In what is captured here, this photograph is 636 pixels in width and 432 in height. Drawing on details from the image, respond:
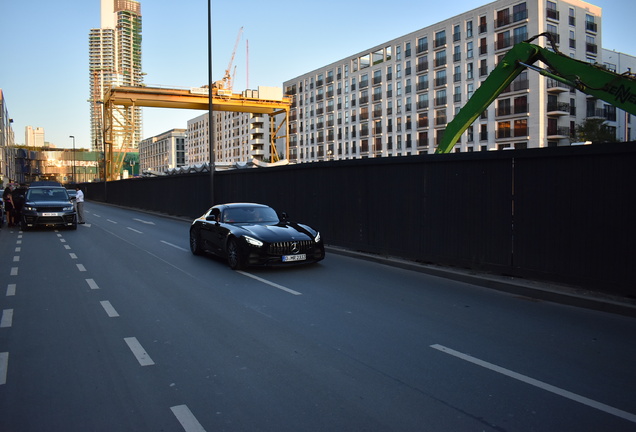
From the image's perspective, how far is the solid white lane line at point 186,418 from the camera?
11.4 feet

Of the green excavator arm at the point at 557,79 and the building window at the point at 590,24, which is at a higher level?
the building window at the point at 590,24

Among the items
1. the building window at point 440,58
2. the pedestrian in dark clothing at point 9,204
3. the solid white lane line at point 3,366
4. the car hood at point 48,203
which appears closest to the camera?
the solid white lane line at point 3,366

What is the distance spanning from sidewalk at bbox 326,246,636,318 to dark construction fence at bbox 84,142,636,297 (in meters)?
0.15

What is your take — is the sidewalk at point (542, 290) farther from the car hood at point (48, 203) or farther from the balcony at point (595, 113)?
the balcony at point (595, 113)

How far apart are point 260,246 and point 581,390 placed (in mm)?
6781

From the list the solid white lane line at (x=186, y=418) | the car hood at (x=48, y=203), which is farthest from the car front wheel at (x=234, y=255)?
the car hood at (x=48, y=203)

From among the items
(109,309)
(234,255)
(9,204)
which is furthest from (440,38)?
(109,309)

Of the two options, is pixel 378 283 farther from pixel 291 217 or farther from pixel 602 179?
pixel 291 217

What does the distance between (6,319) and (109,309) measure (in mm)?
1242

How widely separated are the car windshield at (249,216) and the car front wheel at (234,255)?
948 millimetres

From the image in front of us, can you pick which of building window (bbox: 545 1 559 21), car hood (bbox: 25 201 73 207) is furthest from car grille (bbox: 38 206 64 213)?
building window (bbox: 545 1 559 21)

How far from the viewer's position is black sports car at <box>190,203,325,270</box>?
10.1 m

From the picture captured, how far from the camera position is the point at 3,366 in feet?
15.7

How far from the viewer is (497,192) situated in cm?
906
